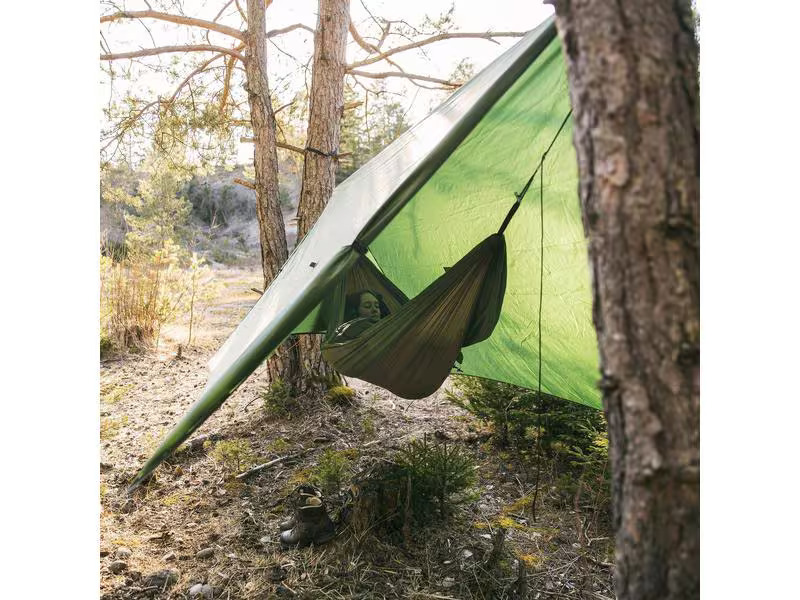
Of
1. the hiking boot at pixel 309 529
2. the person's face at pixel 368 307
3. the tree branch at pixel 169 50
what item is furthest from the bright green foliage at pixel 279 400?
the tree branch at pixel 169 50

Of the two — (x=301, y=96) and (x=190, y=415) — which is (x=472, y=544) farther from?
(x=301, y=96)

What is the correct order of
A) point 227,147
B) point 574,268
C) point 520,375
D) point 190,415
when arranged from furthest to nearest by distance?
point 227,147 → point 520,375 → point 574,268 → point 190,415

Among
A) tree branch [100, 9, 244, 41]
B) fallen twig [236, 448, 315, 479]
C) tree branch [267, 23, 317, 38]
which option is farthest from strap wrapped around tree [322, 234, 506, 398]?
tree branch [267, 23, 317, 38]

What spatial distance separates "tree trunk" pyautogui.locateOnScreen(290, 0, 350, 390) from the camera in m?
3.07

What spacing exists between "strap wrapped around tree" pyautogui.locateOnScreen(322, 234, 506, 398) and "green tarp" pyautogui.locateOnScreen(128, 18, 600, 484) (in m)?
0.21

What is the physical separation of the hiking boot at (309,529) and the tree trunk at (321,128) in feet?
4.53

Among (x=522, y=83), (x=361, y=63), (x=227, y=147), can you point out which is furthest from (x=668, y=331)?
(x=227, y=147)

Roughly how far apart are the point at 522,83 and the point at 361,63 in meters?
2.08

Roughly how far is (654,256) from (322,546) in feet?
4.90

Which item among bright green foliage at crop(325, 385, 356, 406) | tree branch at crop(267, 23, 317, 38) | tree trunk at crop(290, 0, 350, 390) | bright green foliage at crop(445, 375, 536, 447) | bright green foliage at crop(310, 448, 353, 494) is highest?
tree branch at crop(267, 23, 317, 38)

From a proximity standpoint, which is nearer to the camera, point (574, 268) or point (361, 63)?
point (574, 268)

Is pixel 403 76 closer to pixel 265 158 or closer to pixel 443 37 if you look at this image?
pixel 443 37

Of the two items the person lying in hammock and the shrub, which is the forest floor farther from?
the person lying in hammock

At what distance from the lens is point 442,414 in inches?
121
